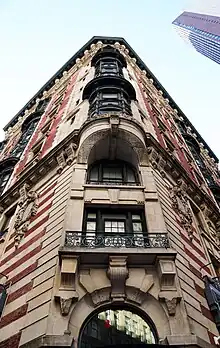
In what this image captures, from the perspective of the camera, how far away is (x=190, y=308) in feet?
29.9

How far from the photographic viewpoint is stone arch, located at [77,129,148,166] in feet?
48.0

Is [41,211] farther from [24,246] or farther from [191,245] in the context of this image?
[191,245]

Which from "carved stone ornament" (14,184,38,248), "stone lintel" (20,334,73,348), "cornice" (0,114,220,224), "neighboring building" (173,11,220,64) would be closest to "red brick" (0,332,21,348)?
"stone lintel" (20,334,73,348)

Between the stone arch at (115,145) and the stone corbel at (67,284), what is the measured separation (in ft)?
20.4

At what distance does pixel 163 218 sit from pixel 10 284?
5.91m

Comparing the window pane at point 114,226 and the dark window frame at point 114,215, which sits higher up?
the dark window frame at point 114,215

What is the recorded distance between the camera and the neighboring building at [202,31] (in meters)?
70.4

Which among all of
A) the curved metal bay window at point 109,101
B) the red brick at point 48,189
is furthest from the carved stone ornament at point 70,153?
the curved metal bay window at point 109,101

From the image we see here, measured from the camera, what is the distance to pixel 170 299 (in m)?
8.77

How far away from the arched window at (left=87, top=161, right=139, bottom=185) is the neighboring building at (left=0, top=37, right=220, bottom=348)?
0.05 m

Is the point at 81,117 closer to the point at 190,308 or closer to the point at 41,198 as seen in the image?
the point at 41,198

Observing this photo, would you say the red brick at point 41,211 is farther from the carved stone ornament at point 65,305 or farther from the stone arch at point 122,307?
the carved stone ornament at point 65,305

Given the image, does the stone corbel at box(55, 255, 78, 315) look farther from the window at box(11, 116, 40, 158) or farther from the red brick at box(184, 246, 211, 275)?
the window at box(11, 116, 40, 158)

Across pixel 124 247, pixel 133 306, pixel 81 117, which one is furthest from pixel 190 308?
pixel 81 117
